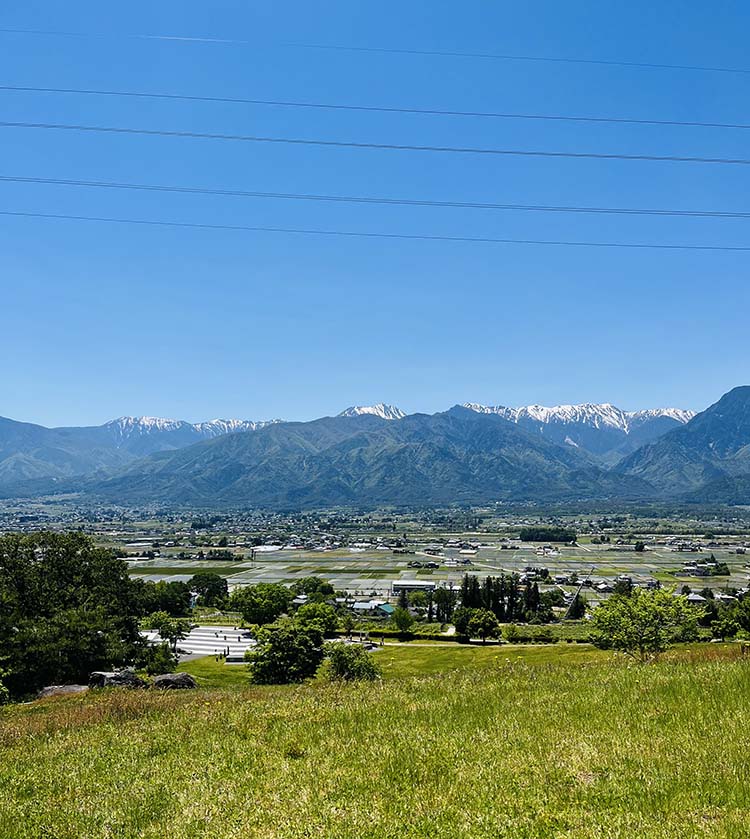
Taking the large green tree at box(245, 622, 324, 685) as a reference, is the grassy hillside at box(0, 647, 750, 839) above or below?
above

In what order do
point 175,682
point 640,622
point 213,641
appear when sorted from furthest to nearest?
point 213,641
point 640,622
point 175,682

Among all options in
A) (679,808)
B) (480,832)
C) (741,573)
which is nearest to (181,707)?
(480,832)

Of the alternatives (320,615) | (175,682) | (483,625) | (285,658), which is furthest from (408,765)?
(483,625)

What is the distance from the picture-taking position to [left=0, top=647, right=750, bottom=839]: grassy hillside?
7.95 m

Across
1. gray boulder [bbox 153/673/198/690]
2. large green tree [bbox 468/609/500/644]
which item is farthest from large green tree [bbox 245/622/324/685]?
large green tree [bbox 468/609/500/644]

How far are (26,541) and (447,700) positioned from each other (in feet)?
148

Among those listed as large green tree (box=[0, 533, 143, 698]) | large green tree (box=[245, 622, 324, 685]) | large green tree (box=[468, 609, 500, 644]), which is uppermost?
large green tree (box=[0, 533, 143, 698])

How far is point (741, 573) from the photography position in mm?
174750

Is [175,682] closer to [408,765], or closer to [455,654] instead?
[408,765]

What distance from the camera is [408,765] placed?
1015 cm

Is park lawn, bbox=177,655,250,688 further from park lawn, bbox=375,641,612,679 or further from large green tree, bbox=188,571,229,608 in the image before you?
large green tree, bbox=188,571,229,608

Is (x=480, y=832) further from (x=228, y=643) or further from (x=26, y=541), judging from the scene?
(x=228, y=643)

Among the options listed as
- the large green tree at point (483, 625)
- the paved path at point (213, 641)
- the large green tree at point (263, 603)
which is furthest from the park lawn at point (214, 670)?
the large green tree at point (483, 625)

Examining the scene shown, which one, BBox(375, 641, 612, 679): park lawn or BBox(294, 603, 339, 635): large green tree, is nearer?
BBox(375, 641, 612, 679): park lawn
